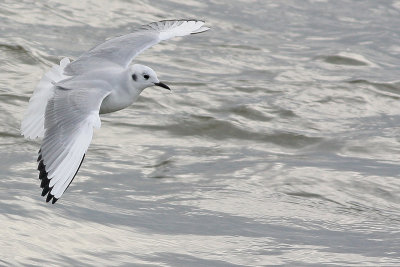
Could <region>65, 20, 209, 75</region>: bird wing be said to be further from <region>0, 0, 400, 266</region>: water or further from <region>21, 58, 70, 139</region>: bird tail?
<region>0, 0, 400, 266</region>: water

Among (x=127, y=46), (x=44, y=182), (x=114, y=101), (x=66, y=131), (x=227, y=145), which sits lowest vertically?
(x=227, y=145)

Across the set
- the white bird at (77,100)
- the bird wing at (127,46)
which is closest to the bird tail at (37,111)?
the white bird at (77,100)

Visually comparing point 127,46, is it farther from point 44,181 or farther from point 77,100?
point 44,181

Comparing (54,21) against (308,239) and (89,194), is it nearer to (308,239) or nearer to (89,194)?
(89,194)

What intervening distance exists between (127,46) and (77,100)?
1299 millimetres

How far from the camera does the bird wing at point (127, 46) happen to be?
721 cm

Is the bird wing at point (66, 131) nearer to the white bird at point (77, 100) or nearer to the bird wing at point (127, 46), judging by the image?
the white bird at point (77, 100)

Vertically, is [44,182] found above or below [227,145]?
above

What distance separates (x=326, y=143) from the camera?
31.0 feet

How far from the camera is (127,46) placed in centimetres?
760

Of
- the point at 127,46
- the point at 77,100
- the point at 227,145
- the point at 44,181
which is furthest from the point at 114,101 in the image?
the point at 227,145

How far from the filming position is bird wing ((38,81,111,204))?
577cm

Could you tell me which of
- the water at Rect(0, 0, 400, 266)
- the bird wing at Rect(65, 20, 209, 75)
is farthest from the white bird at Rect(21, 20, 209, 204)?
the water at Rect(0, 0, 400, 266)

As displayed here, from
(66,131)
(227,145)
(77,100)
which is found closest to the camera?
(66,131)
